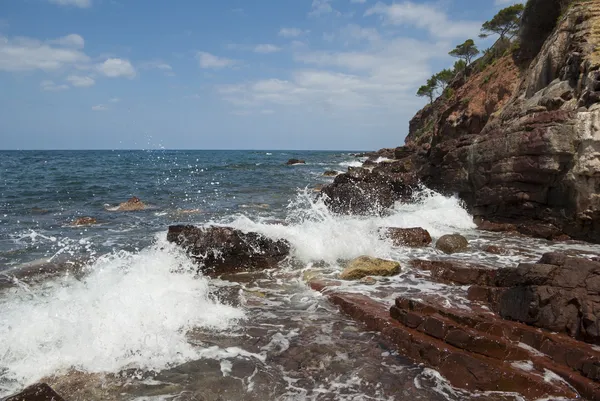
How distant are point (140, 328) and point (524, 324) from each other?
5.61 meters

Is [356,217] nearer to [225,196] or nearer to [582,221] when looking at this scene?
[582,221]

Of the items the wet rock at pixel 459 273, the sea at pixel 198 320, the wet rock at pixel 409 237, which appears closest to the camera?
the sea at pixel 198 320

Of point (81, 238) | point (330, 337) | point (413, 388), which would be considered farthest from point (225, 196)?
point (413, 388)

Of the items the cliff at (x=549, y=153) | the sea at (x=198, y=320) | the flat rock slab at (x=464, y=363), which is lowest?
the sea at (x=198, y=320)

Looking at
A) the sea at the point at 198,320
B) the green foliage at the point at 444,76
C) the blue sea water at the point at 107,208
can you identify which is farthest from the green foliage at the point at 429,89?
the sea at the point at 198,320

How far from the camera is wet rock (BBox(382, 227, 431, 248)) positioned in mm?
11836

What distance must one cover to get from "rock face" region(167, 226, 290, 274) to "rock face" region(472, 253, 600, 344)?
5314 mm

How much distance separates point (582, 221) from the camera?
11391mm

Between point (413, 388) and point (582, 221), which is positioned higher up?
point (582, 221)

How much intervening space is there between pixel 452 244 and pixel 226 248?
5834 mm

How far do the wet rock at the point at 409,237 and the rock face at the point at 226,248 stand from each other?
332cm

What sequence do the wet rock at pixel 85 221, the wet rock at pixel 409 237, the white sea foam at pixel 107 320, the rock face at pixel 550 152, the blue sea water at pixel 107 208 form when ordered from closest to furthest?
the white sea foam at pixel 107 320 < the rock face at pixel 550 152 < the wet rock at pixel 409 237 < the blue sea water at pixel 107 208 < the wet rock at pixel 85 221

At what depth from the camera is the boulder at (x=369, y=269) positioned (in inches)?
348

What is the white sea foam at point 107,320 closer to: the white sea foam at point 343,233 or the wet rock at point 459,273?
the white sea foam at point 343,233
